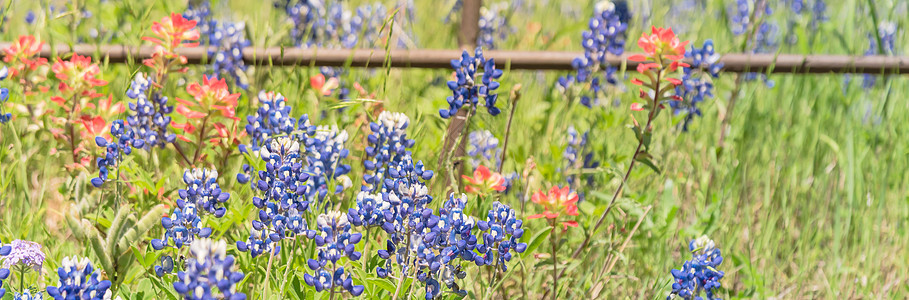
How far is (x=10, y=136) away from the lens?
2.11 m

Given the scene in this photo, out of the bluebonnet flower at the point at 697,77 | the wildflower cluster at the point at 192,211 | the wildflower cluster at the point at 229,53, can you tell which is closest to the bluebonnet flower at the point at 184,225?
the wildflower cluster at the point at 192,211

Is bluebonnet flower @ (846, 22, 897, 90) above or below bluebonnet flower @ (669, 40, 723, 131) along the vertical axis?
above

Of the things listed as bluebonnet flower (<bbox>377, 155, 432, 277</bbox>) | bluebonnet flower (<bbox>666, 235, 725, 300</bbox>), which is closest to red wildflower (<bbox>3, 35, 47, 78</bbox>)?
bluebonnet flower (<bbox>377, 155, 432, 277</bbox>)

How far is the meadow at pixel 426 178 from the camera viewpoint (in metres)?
1.45

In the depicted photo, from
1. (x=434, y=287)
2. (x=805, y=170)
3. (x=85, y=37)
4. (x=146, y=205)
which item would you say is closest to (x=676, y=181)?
(x=805, y=170)

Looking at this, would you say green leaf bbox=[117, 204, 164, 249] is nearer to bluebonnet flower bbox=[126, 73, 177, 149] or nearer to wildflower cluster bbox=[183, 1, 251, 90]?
bluebonnet flower bbox=[126, 73, 177, 149]

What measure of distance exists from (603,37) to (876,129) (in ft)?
4.25

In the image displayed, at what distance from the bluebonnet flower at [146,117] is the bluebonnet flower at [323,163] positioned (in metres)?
0.38

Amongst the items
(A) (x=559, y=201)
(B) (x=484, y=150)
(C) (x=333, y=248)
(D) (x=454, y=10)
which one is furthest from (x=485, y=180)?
(D) (x=454, y=10)

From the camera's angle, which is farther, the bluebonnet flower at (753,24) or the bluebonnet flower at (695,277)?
the bluebonnet flower at (753,24)

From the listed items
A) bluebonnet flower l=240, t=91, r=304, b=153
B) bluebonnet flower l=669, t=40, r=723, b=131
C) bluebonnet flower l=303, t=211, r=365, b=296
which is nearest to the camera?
bluebonnet flower l=303, t=211, r=365, b=296

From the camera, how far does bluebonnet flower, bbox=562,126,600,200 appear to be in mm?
2543

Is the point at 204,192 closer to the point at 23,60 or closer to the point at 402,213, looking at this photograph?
the point at 402,213

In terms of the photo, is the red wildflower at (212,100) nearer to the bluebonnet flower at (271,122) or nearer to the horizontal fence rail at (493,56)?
the bluebonnet flower at (271,122)
